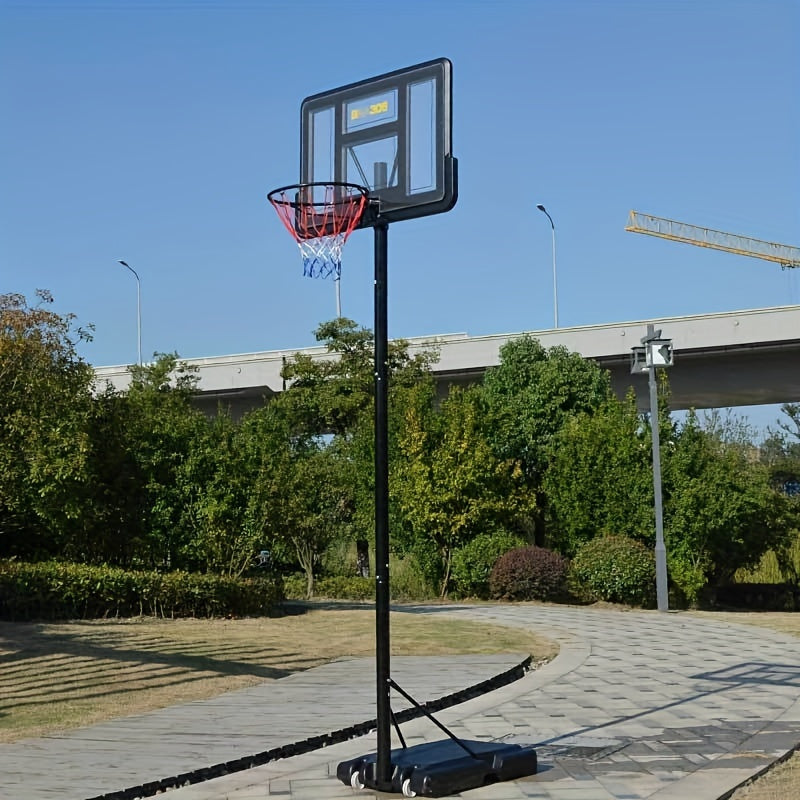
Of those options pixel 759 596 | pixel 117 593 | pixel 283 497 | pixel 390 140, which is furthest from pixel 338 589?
pixel 390 140

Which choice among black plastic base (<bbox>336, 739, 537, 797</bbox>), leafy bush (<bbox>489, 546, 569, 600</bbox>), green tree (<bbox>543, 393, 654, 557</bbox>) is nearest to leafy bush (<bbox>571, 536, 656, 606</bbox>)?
leafy bush (<bbox>489, 546, 569, 600</bbox>)

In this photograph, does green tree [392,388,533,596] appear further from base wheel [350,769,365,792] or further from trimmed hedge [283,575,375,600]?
base wheel [350,769,365,792]

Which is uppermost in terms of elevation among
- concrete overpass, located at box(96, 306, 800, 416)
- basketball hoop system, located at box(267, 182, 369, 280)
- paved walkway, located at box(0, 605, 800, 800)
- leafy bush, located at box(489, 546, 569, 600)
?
concrete overpass, located at box(96, 306, 800, 416)

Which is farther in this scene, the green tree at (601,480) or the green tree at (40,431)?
the green tree at (601,480)

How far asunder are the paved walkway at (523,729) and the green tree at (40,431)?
296 inches

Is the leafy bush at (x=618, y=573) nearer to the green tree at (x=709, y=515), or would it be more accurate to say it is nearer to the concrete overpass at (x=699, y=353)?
the green tree at (x=709, y=515)

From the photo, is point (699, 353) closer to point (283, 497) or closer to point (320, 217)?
point (283, 497)

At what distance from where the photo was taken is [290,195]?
6.71 m

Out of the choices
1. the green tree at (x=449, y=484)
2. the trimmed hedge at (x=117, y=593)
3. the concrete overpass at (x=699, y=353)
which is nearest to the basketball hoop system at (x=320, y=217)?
the trimmed hedge at (x=117, y=593)

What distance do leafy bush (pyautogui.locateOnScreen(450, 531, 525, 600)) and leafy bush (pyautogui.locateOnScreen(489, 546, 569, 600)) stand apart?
0.71 metres

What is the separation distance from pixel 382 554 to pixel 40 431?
41.7ft

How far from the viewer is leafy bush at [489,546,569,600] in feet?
72.5

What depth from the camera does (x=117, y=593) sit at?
1648 cm

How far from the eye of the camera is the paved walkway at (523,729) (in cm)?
616
